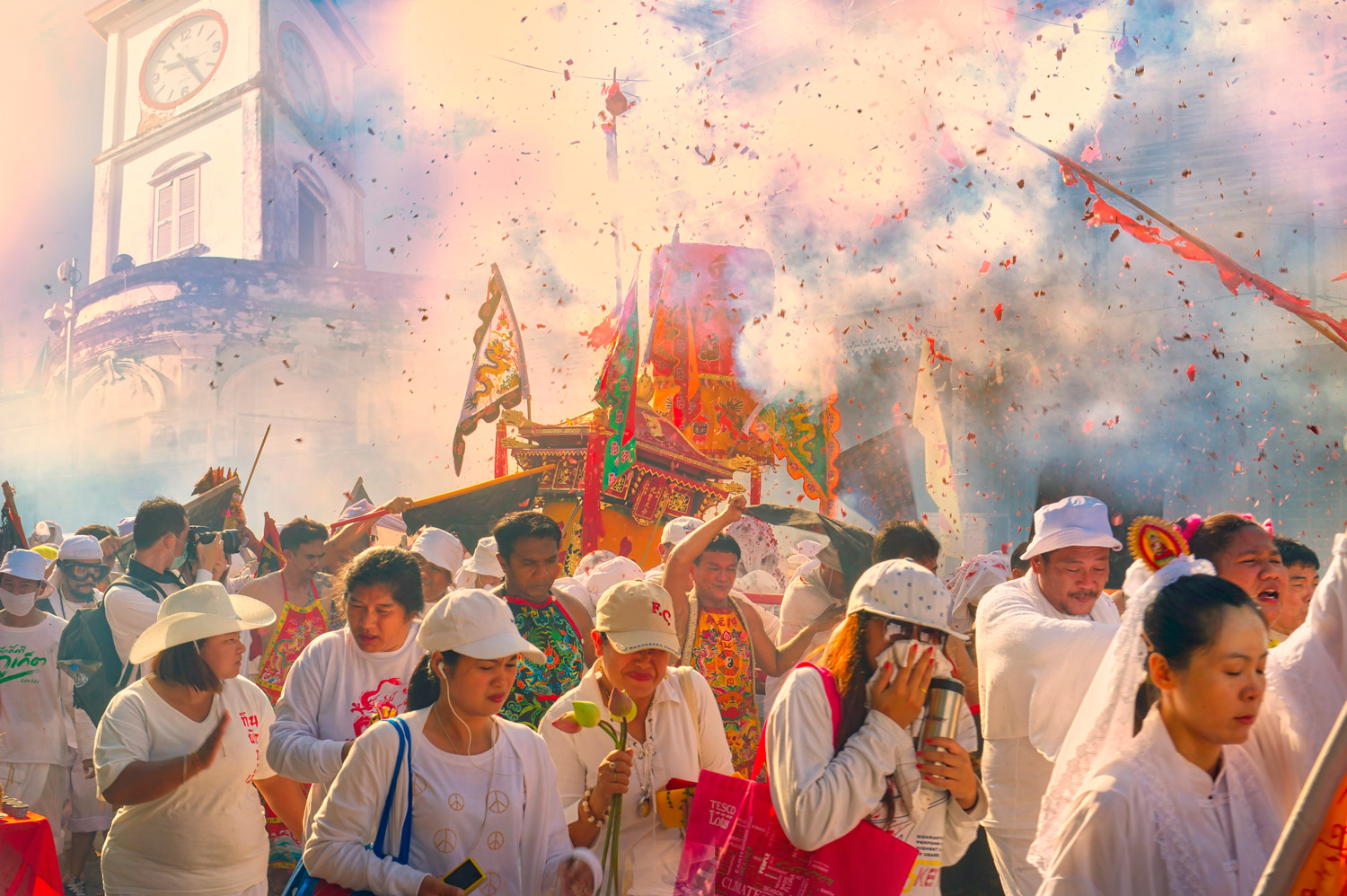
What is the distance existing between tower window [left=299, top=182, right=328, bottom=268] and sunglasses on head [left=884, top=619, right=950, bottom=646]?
23.6 m

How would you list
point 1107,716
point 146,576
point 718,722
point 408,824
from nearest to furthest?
point 1107,716 < point 408,824 < point 718,722 < point 146,576

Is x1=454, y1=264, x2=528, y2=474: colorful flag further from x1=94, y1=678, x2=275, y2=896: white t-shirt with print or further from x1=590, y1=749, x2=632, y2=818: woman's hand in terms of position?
x1=590, y1=749, x2=632, y2=818: woman's hand

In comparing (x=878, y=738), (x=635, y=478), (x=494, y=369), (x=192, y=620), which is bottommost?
(x=878, y=738)

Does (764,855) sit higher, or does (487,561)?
(487,561)

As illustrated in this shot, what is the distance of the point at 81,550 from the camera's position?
565 cm

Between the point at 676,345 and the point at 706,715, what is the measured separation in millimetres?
10640

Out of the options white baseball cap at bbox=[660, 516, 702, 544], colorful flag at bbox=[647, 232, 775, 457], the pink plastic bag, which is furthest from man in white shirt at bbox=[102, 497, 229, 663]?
colorful flag at bbox=[647, 232, 775, 457]

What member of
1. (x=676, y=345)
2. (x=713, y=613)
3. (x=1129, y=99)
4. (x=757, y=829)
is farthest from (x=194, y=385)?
(x=757, y=829)

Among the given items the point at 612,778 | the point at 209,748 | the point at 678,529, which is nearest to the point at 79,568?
the point at 678,529

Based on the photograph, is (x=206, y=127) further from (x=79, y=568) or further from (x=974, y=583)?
(x=974, y=583)

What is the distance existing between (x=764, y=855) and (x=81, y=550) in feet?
17.2

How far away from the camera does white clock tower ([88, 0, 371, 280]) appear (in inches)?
861

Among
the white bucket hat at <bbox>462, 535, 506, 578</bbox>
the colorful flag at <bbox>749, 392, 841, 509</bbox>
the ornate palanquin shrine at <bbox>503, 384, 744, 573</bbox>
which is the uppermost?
the colorful flag at <bbox>749, 392, 841, 509</bbox>

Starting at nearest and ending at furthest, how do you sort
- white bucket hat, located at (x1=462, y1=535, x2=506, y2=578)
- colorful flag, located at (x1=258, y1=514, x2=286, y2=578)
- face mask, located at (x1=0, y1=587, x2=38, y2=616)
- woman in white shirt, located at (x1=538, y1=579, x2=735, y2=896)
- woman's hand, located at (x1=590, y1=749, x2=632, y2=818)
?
woman's hand, located at (x1=590, y1=749, x2=632, y2=818) < woman in white shirt, located at (x1=538, y1=579, x2=735, y2=896) < face mask, located at (x1=0, y1=587, x2=38, y2=616) < white bucket hat, located at (x1=462, y1=535, x2=506, y2=578) < colorful flag, located at (x1=258, y1=514, x2=286, y2=578)
